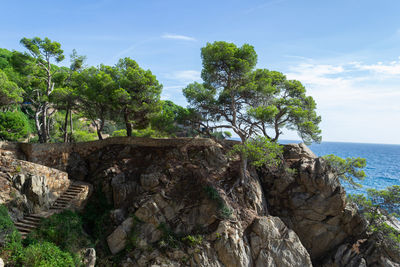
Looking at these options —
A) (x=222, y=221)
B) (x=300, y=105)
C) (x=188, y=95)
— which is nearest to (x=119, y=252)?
(x=222, y=221)

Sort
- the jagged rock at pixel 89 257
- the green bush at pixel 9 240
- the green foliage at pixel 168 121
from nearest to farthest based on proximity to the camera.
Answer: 1. the green bush at pixel 9 240
2. the jagged rock at pixel 89 257
3. the green foliage at pixel 168 121

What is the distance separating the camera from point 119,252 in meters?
14.3

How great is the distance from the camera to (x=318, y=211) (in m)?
18.8

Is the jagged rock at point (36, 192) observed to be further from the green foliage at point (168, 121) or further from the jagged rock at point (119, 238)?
the green foliage at point (168, 121)

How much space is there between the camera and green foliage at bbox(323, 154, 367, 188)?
20.0 meters

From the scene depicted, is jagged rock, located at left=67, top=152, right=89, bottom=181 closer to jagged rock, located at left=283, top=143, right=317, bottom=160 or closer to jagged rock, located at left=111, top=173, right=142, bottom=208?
jagged rock, located at left=111, top=173, right=142, bottom=208

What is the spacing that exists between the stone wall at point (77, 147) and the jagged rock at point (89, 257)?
832 centimetres

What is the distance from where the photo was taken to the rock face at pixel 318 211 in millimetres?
18672

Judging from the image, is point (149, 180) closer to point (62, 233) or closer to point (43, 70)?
point (62, 233)

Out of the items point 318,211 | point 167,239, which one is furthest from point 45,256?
point 318,211

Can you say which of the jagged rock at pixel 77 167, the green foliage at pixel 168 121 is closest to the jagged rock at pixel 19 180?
the jagged rock at pixel 77 167

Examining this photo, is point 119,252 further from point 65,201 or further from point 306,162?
point 306,162

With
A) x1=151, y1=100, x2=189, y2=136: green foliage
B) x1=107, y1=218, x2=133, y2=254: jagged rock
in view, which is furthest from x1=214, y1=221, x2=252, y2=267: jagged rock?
x1=151, y1=100, x2=189, y2=136: green foliage

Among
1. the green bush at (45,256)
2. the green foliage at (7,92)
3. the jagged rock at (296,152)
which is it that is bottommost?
the green bush at (45,256)
